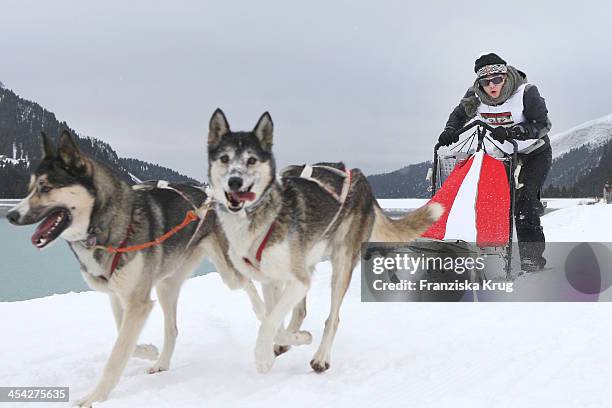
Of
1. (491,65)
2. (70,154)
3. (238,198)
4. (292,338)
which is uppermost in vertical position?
(491,65)

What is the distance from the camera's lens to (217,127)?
340 cm

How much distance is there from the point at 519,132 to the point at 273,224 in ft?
10.2

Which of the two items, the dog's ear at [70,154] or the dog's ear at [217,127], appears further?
the dog's ear at [217,127]

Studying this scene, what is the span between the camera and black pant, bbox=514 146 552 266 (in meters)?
5.79

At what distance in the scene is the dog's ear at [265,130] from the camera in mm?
3383

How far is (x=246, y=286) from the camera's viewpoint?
12.9ft

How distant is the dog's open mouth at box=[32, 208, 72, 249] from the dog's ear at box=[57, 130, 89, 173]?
0.26 meters

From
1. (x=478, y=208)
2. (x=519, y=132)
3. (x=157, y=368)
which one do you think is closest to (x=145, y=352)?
(x=157, y=368)

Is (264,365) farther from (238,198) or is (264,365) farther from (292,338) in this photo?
(238,198)

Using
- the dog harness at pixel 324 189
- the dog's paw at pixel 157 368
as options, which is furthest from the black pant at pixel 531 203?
the dog's paw at pixel 157 368

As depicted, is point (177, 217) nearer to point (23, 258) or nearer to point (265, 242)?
point (265, 242)

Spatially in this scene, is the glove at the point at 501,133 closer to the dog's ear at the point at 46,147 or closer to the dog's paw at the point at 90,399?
the dog's ear at the point at 46,147

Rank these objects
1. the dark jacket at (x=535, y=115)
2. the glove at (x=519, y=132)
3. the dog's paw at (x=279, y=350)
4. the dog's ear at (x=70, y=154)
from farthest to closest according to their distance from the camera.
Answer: the dark jacket at (x=535, y=115), the glove at (x=519, y=132), the dog's paw at (x=279, y=350), the dog's ear at (x=70, y=154)

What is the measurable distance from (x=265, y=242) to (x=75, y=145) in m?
1.25
